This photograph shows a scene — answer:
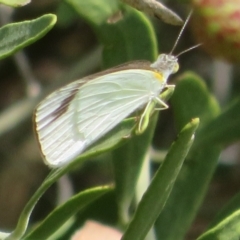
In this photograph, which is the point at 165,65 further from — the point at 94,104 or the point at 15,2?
the point at 15,2

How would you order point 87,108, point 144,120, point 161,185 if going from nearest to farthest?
1. point 161,185
2. point 144,120
3. point 87,108

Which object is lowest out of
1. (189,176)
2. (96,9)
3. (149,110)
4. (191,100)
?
(189,176)

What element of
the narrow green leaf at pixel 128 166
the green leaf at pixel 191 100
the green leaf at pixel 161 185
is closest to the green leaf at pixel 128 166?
the narrow green leaf at pixel 128 166

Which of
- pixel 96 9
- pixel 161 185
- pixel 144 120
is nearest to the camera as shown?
pixel 161 185

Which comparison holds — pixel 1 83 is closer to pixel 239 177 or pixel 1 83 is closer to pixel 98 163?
pixel 98 163

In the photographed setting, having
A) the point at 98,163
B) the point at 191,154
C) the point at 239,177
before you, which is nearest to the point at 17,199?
the point at 98,163

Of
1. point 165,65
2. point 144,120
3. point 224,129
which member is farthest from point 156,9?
point 224,129
